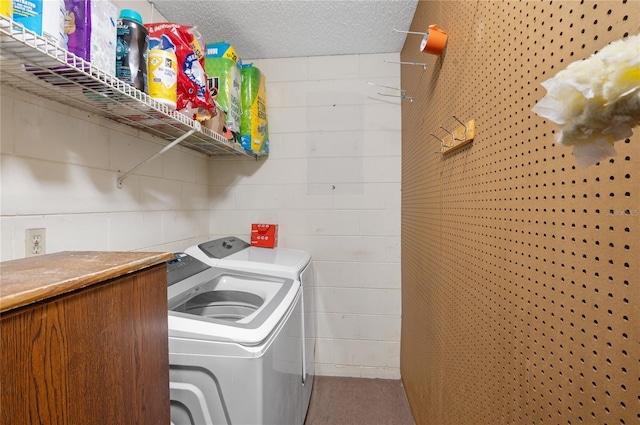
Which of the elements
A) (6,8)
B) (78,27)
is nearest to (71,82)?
(78,27)

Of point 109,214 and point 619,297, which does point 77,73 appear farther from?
point 619,297

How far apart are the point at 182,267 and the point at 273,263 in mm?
500

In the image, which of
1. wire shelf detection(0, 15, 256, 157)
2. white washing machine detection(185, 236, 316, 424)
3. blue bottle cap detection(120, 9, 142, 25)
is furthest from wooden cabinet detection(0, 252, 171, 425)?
white washing machine detection(185, 236, 316, 424)

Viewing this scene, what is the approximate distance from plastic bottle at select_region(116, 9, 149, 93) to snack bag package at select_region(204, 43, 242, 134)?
26.9 inches

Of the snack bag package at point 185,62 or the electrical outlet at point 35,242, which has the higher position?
the snack bag package at point 185,62

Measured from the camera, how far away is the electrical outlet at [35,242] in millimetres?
1034

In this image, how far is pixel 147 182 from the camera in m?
1.69

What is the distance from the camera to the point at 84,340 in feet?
1.86

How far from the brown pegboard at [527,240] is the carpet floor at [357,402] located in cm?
68

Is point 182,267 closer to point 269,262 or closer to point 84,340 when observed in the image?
point 269,262

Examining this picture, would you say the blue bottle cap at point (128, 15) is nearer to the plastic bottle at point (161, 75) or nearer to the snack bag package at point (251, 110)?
the plastic bottle at point (161, 75)

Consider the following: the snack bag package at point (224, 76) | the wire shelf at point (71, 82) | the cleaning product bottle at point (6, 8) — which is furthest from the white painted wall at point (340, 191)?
the cleaning product bottle at point (6, 8)

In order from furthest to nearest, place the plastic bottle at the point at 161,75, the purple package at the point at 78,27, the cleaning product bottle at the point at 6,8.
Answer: the plastic bottle at the point at 161,75 < the purple package at the point at 78,27 < the cleaning product bottle at the point at 6,8

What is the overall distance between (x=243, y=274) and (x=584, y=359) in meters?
1.44
